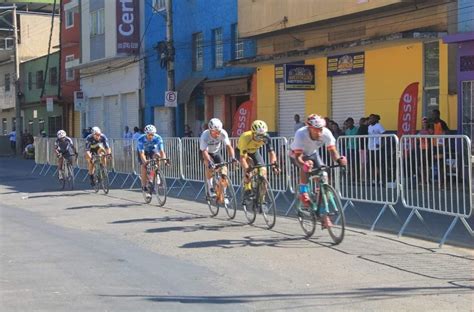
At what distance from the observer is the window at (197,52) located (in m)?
28.4

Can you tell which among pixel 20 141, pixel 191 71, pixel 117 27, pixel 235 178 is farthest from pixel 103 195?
pixel 20 141

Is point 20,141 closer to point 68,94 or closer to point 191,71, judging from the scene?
point 68,94

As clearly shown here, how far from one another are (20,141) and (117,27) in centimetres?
1221

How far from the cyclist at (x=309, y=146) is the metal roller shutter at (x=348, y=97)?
1088 centimetres

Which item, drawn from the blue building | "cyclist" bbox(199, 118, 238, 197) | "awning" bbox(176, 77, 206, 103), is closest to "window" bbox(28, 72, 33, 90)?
the blue building

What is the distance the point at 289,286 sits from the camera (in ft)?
23.1

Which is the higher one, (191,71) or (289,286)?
(191,71)

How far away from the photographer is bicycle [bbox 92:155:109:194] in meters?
17.2

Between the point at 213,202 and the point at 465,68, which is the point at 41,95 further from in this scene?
the point at 213,202

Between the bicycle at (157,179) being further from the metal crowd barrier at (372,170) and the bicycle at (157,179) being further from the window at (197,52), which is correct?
the window at (197,52)

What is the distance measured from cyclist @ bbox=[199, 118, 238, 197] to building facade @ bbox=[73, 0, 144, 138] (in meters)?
21.8

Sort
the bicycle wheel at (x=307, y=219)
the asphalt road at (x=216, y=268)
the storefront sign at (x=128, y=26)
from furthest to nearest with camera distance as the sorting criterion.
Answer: the storefront sign at (x=128, y=26) < the bicycle wheel at (x=307, y=219) < the asphalt road at (x=216, y=268)

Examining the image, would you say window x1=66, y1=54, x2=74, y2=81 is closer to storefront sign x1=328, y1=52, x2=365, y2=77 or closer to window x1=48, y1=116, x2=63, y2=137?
window x1=48, y1=116, x2=63, y2=137

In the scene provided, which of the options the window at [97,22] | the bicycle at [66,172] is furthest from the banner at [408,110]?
the window at [97,22]
